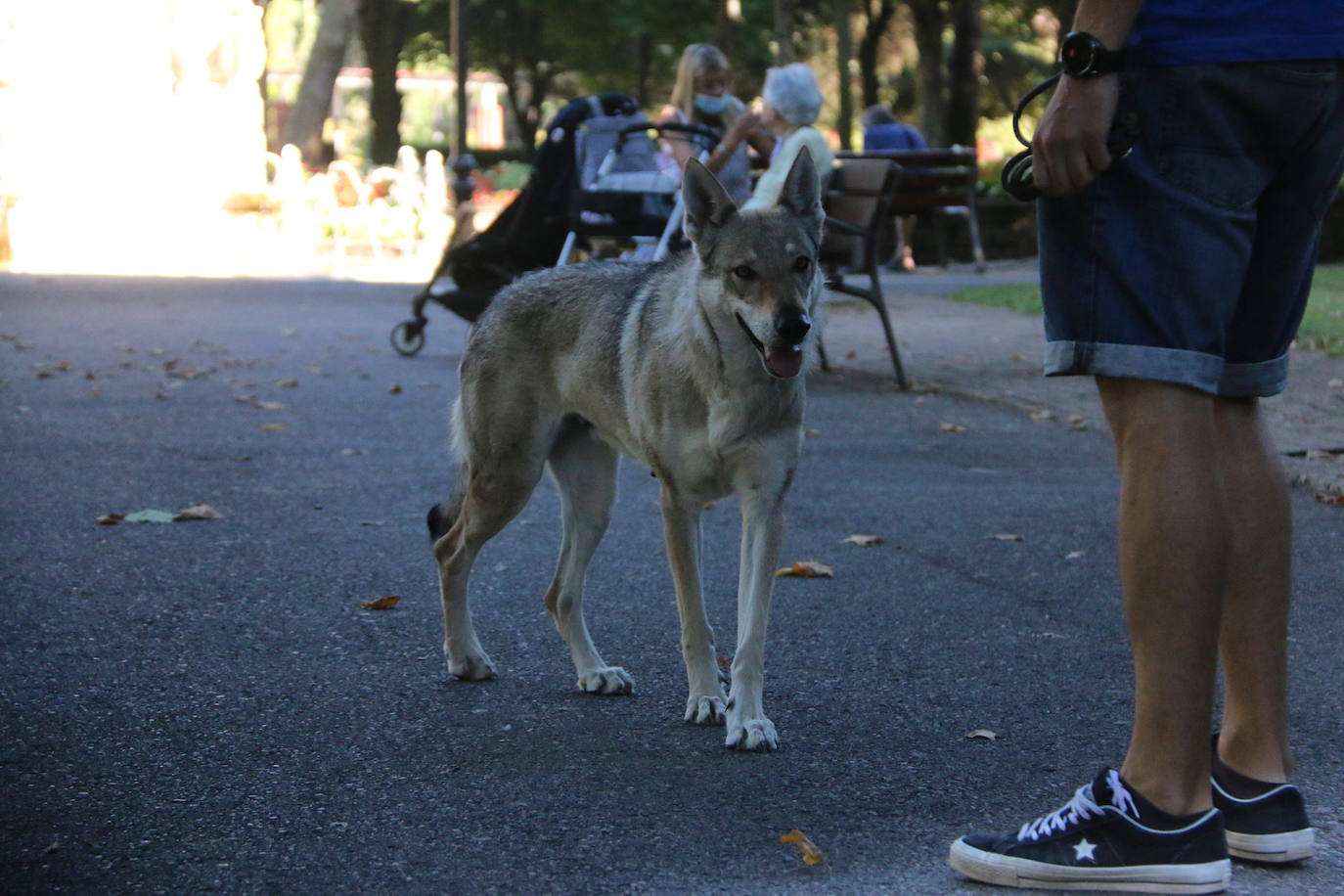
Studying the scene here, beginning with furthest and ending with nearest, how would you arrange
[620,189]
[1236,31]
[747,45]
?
[747,45] → [620,189] → [1236,31]

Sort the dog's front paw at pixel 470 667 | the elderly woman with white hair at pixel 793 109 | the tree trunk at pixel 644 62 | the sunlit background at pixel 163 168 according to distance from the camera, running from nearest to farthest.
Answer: the dog's front paw at pixel 470 667
the elderly woman with white hair at pixel 793 109
the sunlit background at pixel 163 168
the tree trunk at pixel 644 62

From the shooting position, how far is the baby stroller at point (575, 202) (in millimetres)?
10867

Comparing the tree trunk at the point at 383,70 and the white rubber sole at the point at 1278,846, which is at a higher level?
the tree trunk at the point at 383,70

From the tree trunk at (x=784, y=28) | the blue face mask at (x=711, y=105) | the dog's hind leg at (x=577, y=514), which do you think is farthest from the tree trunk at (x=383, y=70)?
the dog's hind leg at (x=577, y=514)

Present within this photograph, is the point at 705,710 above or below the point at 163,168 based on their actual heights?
below

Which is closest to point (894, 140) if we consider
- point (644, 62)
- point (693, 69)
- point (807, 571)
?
point (693, 69)

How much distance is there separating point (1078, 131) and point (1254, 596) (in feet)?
3.09

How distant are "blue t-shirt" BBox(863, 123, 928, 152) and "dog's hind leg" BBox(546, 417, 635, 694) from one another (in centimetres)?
1893

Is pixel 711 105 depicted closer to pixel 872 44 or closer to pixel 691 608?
pixel 691 608

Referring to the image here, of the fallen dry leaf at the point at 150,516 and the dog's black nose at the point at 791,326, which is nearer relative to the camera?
the dog's black nose at the point at 791,326

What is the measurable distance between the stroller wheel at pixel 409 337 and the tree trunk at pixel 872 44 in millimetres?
27895

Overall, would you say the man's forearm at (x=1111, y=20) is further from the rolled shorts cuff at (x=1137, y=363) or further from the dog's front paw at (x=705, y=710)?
the dog's front paw at (x=705, y=710)

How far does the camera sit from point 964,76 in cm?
3372

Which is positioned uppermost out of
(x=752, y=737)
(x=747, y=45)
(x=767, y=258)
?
(x=747, y=45)
